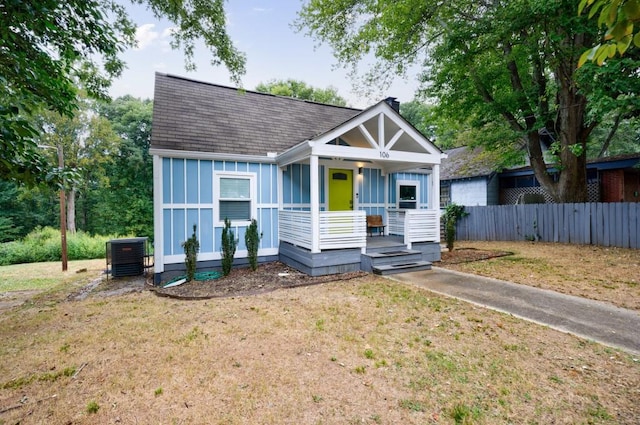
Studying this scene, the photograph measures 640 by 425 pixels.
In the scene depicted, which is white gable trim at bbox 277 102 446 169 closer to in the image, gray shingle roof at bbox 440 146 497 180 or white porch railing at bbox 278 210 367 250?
white porch railing at bbox 278 210 367 250

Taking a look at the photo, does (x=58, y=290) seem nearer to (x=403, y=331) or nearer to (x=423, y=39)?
(x=403, y=331)

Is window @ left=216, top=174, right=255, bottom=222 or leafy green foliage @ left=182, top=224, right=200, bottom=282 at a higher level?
window @ left=216, top=174, right=255, bottom=222

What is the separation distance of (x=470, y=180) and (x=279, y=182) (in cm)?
1434

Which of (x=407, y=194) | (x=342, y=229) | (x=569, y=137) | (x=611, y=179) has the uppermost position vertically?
(x=569, y=137)

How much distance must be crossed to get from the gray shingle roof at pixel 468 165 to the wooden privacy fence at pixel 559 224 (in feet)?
14.5

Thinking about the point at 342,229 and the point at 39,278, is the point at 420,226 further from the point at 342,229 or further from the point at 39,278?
the point at 39,278

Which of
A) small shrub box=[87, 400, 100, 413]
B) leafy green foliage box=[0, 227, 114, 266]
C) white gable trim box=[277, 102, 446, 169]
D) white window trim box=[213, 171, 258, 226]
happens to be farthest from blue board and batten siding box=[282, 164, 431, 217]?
leafy green foliage box=[0, 227, 114, 266]

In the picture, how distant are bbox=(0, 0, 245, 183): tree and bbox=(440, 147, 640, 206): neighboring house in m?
15.8

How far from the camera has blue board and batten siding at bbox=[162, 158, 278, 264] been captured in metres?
7.44

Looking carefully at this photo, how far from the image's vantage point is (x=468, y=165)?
62.6 ft

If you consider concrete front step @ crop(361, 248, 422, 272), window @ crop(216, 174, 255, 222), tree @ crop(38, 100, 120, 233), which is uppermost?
tree @ crop(38, 100, 120, 233)

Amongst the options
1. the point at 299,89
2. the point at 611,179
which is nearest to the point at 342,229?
the point at 611,179

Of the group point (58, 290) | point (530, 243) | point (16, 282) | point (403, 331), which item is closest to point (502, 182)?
point (530, 243)

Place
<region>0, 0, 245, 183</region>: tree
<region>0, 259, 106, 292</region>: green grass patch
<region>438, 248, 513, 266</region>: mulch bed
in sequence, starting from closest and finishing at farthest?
<region>0, 0, 245, 183</region>: tree < <region>0, 259, 106, 292</region>: green grass patch < <region>438, 248, 513, 266</region>: mulch bed
